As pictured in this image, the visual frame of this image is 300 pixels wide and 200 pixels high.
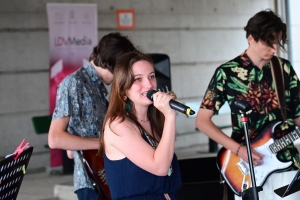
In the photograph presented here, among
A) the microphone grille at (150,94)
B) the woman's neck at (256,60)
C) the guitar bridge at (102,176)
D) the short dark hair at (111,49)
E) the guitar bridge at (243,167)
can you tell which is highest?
the short dark hair at (111,49)

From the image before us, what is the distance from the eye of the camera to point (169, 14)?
391 inches

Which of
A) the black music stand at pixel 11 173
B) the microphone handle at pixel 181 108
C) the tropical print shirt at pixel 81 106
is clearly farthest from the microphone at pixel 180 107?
the tropical print shirt at pixel 81 106

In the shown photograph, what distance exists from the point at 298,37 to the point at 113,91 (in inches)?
337

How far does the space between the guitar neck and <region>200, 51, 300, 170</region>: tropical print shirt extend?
0.14 ft

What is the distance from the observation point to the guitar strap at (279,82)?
144 inches

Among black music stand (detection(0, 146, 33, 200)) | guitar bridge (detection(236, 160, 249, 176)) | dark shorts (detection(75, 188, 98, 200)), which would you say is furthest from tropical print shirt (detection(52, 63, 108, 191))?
guitar bridge (detection(236, 160, 249, 176))

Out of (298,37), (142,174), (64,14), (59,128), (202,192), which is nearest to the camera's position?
(142,174)

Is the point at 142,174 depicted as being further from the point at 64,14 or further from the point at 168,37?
the point at 168,37

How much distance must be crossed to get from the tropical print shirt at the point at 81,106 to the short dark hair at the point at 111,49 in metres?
0.11

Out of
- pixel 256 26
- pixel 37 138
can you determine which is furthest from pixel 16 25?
pixel 256 26

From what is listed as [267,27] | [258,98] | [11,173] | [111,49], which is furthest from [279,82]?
[11,173]

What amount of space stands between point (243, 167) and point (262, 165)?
129mm

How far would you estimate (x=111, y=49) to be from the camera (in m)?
3.43

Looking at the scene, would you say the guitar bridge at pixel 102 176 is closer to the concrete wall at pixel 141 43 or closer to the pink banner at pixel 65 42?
the pink banner at pixel 65 42
